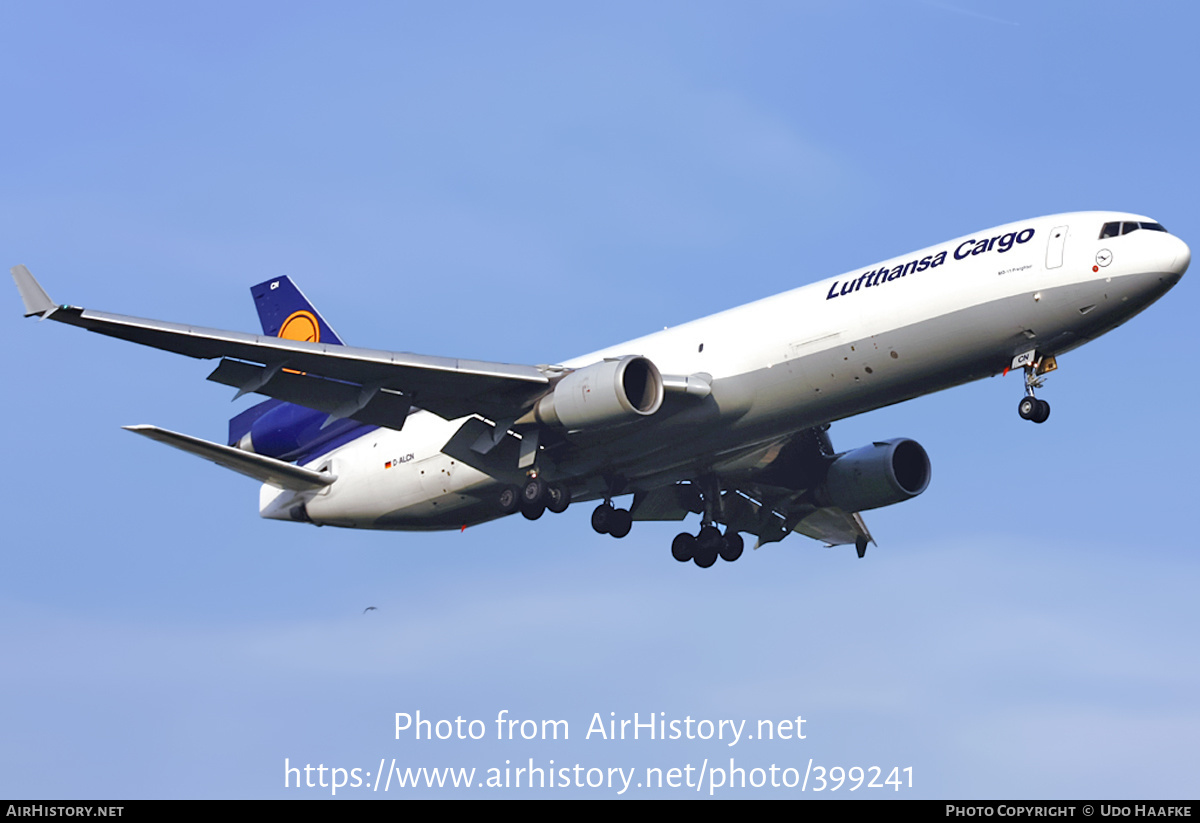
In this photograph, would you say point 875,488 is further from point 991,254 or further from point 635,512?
point 991,254

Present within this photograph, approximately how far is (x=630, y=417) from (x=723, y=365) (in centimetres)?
250

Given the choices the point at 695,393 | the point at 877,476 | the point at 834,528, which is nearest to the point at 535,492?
the point at 695,393

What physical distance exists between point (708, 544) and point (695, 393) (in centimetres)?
773

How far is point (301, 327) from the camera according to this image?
1697 inches

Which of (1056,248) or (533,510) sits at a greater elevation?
(1056,248)

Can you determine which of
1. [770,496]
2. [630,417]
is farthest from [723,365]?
[770,496]

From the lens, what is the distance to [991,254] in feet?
102

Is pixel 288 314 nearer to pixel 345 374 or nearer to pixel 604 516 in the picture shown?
pixel 345 374

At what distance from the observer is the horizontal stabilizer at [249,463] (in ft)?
115

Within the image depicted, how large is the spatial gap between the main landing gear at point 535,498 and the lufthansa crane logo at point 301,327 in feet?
32.0

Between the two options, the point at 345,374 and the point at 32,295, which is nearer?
the point at 32,295

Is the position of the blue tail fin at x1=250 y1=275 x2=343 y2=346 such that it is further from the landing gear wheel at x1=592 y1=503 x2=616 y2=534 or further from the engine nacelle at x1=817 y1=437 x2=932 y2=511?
the engine nacelle at x1=817 y1=437 x2=932 y2=511

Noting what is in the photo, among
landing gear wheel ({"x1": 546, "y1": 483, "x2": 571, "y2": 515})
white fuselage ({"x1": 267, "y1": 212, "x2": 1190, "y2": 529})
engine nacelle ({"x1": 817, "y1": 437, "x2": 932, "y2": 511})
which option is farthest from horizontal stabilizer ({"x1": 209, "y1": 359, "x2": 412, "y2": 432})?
engine nacelle ({"x1": 817, "y1": 437, "x2": 932, "y2": 511})

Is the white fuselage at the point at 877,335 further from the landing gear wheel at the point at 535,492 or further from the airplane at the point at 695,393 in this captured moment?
the landing gear wheel at the point at 535,492
